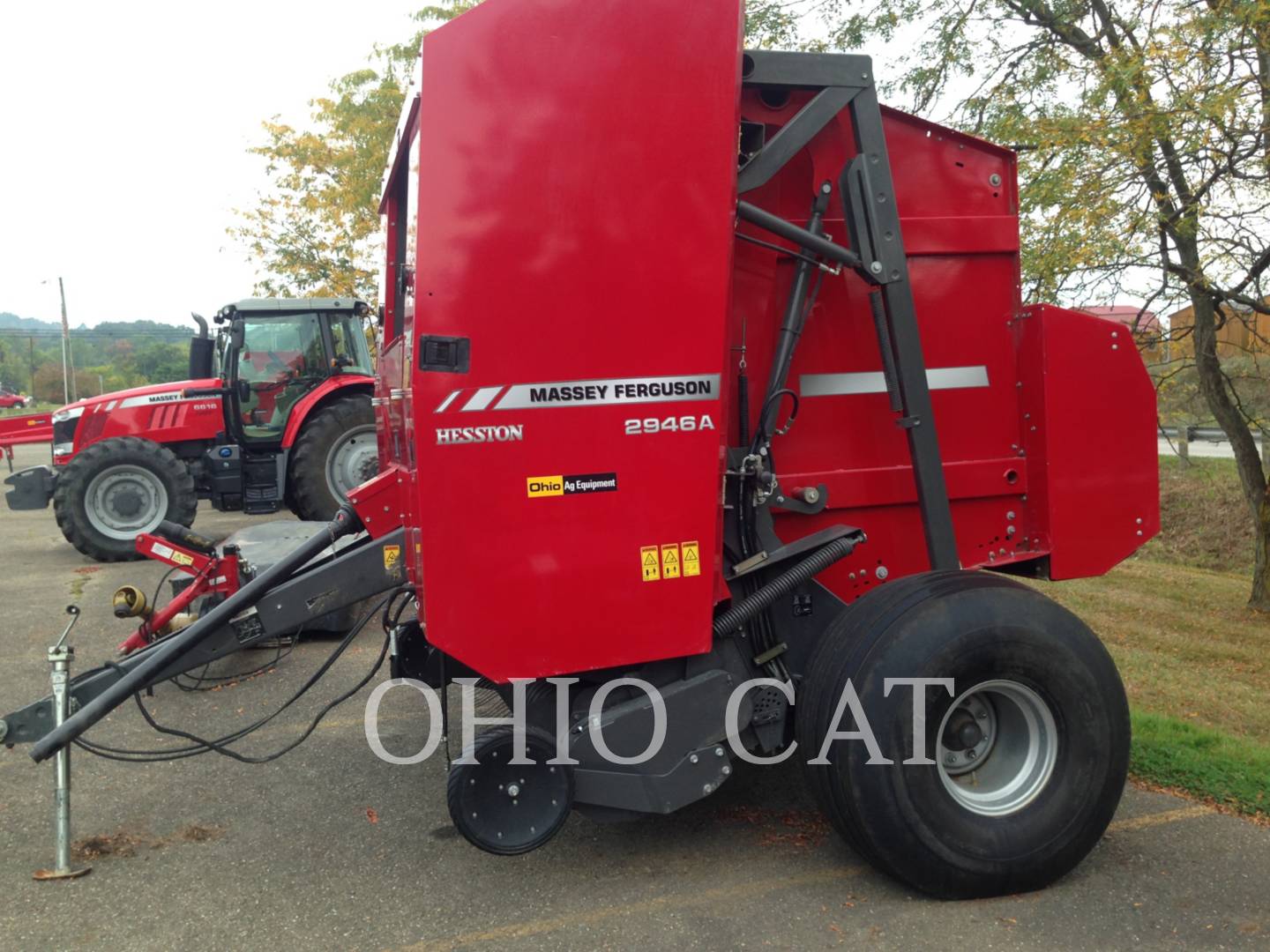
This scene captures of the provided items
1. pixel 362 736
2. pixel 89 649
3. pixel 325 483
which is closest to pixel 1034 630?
pixel 362 736

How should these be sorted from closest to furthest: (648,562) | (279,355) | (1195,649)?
(648,562), (1195,649), (279,355)

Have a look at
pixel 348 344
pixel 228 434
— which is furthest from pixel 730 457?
pixel 228 434

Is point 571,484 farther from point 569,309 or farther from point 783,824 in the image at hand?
point 783,824

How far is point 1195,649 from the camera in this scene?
7965 mm

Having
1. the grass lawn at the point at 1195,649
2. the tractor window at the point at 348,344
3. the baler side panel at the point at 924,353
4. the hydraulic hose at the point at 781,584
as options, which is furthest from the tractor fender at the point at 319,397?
the hydraulic hose at the point at 781,584

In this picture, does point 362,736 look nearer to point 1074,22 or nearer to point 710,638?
point 710,638

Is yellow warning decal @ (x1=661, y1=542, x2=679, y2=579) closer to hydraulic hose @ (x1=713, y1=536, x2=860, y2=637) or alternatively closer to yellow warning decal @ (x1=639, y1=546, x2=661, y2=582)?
yellow warning decal @ (x1=639, y1=546, x2=661, y2=582)

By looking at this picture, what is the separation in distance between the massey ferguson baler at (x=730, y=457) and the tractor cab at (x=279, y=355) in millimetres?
8053

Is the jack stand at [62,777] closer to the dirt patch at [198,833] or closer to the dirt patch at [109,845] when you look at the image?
the dirt patch at [109,845]

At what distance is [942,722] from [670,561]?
1052 millimetres

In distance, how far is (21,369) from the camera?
241 ft

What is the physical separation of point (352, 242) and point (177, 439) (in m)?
7.14

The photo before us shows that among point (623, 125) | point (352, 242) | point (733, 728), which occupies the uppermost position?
point (352, 242)

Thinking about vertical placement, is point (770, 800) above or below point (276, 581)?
below
